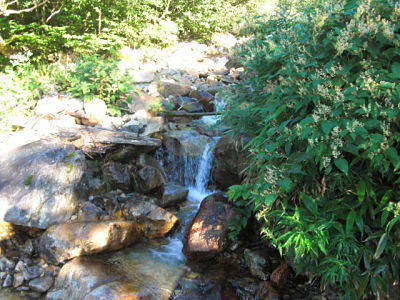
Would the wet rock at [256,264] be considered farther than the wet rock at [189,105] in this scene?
No

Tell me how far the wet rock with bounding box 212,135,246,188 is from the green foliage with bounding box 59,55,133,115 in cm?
248

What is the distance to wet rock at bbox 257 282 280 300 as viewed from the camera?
3576 mm

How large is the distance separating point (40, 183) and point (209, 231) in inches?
103

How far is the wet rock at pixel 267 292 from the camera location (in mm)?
3576

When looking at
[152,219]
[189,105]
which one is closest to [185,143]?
[152,219]

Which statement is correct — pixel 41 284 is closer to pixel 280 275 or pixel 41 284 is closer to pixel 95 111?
pixel 280 275

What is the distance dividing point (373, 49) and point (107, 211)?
4196mm

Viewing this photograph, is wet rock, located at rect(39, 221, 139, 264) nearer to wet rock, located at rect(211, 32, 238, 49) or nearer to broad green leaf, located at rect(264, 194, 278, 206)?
broad green leaf, located at rect(264, 194, 278, 206)

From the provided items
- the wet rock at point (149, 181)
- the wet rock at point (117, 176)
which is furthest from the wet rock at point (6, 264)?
the wet rock at point (149, 181)

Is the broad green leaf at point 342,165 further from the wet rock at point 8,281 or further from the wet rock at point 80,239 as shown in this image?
the wet rock at point 8,281

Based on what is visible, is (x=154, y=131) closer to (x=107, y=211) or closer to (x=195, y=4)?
(x=107, y=211)

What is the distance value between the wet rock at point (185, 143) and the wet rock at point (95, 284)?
3000mm

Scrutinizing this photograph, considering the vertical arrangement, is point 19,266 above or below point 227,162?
below

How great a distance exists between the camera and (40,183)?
4734 millimetres
